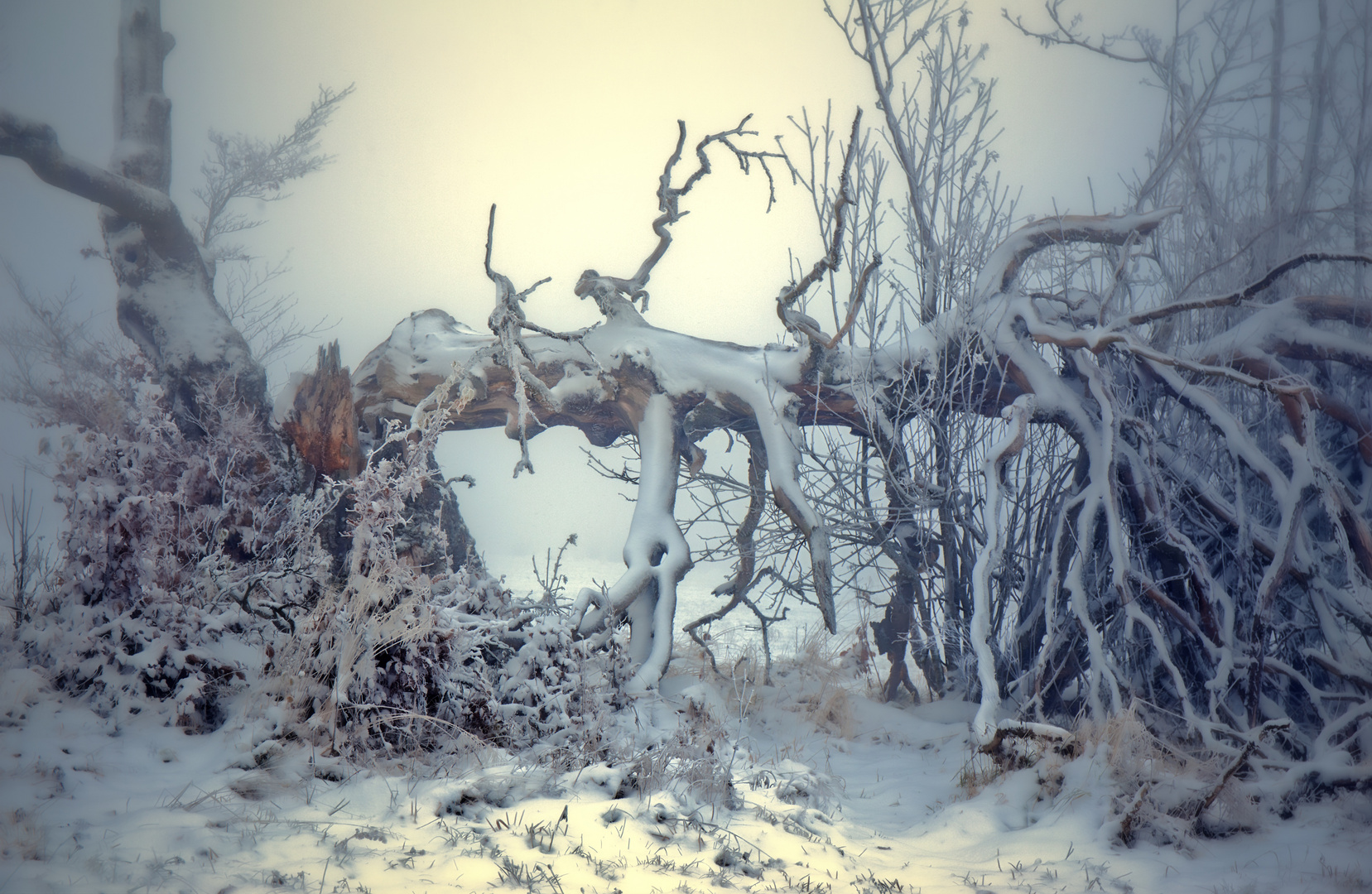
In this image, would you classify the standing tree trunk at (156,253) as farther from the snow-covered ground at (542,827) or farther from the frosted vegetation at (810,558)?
the snow-covered ground at (542,827)

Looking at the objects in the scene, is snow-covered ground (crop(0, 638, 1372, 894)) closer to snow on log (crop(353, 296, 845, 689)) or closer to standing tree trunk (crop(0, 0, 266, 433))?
snow on log (crop(353, 296, 845, 689))

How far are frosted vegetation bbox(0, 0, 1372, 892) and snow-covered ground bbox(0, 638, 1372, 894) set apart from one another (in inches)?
0.8

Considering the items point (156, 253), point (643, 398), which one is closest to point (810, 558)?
point (643, 398)

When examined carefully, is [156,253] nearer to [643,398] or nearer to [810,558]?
[643,398]

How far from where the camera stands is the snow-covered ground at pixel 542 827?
6.65ft

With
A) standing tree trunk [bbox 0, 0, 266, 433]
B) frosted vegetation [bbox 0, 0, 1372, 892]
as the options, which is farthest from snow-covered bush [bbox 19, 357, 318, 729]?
standing tree trunk [bbox 0, 0, 266, 433]

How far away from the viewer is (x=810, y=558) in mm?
4977

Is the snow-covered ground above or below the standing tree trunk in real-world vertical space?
below

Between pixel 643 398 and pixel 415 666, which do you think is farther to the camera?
pixel 643 398

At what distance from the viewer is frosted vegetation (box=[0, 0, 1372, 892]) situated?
2615 mm

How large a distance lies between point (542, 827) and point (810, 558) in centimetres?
297

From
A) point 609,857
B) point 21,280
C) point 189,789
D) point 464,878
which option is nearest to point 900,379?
point 609,857

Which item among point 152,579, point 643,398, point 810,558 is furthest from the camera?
point 643,398

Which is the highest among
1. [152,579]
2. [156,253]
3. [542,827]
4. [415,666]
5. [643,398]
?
[156,253]
